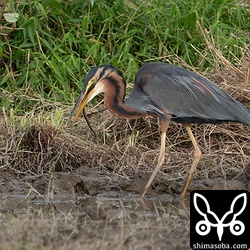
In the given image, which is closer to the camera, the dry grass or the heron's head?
the heron's head

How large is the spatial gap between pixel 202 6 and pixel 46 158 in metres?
2.97

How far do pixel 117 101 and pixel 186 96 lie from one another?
1.77ft

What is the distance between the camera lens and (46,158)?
23.9 feet

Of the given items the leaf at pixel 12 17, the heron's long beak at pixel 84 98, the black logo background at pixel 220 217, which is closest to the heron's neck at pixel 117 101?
the heron's long beak at pixel 84 98

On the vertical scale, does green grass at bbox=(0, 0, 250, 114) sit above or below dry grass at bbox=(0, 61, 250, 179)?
above

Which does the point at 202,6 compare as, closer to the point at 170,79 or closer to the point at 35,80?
the point at 35,80

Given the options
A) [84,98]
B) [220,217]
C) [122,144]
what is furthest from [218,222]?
[122,144]

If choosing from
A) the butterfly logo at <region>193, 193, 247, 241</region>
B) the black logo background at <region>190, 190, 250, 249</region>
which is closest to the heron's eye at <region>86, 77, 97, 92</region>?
the black logo background at <region>190, 190, 250, 249</region>

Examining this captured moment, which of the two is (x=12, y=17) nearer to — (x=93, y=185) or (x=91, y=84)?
(x=91, y=84)

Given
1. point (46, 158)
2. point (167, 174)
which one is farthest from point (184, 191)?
point (46, 158)

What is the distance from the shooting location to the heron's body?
683 cm

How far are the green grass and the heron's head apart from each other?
5.19ft

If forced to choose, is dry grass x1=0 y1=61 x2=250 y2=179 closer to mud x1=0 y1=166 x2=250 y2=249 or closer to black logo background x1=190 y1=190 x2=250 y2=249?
mud x1=0 y1=166 x2=250 y2=249

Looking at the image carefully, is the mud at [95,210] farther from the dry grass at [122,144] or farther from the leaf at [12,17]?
the leaf at [12,17]
